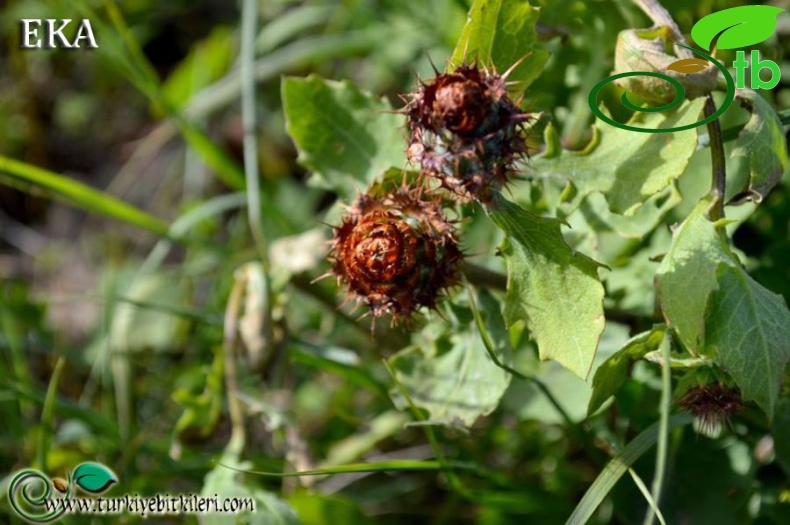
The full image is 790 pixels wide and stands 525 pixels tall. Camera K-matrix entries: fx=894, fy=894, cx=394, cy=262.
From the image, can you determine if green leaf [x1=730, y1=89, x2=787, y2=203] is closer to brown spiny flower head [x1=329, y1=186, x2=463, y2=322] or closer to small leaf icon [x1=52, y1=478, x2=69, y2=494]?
brown spiny flower head [x1=329, y1=186, x2=463, y2=322]

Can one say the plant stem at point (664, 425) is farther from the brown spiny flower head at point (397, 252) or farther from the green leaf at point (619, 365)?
the brown spiny flower head at point (397, 252)

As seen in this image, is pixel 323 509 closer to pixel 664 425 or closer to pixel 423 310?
pixel 423 310

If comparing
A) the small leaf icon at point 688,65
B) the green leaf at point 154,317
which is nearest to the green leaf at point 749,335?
the small leaf icon at point 688,65

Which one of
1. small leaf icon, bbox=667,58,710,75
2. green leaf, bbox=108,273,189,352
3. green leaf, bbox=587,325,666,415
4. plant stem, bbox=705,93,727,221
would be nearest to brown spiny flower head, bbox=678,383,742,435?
green leaf, bbox=587,325,666,415

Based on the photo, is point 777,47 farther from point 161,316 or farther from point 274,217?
point 161,316

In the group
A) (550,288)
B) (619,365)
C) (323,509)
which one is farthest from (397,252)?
(323,509)

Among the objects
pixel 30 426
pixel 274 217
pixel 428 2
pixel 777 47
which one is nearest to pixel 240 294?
pixel 274 217
